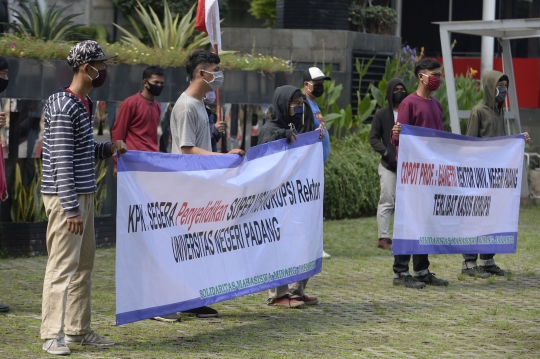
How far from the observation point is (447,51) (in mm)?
14383

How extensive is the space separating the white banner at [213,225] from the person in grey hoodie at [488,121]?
252cm

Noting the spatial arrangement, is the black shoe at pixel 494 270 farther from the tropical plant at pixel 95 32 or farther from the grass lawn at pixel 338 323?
the tropical plant at pixel 95 32

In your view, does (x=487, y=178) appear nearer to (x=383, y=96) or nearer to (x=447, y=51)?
(x=447, y=51)

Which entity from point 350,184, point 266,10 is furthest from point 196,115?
point 266,10

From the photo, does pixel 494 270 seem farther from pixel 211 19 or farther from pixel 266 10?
pixel 266 10

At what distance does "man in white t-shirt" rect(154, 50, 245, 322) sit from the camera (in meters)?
7.79

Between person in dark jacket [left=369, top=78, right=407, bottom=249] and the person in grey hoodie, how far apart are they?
1504 millimetres

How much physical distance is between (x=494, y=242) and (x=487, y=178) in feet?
2.15

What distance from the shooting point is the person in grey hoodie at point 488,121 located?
10.5 m

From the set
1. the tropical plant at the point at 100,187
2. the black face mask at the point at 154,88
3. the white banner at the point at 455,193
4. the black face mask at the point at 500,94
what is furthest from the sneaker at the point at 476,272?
the tropical plant at the point at 100,187

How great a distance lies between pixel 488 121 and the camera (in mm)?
10523

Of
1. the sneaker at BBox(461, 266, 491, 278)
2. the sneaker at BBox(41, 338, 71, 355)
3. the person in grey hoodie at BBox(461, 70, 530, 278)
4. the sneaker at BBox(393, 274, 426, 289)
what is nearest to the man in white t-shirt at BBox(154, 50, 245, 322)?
the sneaker at BBox(41, 338, 71, 355)

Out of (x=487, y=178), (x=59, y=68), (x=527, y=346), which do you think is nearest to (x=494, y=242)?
(x=487, y=178)

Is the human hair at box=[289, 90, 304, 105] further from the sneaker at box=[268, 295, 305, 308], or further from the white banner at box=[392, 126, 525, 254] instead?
the sneaker at box=[268, 295, 305, 308]
